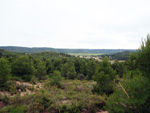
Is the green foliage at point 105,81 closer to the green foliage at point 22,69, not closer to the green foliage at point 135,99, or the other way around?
the green foliage at point 135,99

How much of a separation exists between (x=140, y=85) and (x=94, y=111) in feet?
14.1

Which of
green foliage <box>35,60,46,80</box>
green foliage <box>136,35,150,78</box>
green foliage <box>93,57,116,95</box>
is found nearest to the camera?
green foliage <box>136,35,150,78</box>

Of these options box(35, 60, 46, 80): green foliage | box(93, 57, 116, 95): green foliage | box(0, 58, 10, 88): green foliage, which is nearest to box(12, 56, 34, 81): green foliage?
box(0, 58, 10, 88): green foliage

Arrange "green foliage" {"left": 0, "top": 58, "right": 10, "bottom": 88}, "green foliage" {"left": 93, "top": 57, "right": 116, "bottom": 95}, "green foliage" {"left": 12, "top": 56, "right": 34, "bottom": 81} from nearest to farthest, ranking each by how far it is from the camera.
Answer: "green foliage" {"left": 93, "top": 57, "right": 116, "bottom": 95} < "green foliage" {"left": 0, "top": 58, "right": 10, "bottom": 88} < "green foliage" {"left": 12, "top": 56, "right": 34, "bottom": 81}

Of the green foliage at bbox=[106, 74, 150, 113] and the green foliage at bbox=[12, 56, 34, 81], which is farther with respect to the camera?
the green foliage at bbox=[12, 56, 34, 81]

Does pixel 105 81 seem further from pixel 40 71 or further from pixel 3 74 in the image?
pixel 40 71

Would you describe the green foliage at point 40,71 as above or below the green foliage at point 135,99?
below

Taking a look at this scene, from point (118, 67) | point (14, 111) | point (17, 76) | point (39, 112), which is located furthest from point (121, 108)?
point (118, 67)

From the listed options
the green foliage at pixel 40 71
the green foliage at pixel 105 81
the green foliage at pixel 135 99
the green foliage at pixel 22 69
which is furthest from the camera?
the green foliage at pixel 40 71

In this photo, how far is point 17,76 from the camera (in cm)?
1786

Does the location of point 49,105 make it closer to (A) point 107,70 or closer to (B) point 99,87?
(B) point 99,87

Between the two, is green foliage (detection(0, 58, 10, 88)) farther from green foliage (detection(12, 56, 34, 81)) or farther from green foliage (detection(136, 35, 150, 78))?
green foliage (detection(136, 35, 150, 78))

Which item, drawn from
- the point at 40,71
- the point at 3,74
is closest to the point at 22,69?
the point at 3,74

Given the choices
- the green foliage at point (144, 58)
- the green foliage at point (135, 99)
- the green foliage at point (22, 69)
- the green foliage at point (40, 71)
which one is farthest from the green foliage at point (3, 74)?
the green foliage at point (144, 58)
